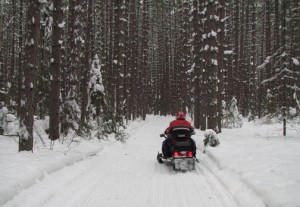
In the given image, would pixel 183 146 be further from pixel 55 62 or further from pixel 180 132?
pixel 55 62

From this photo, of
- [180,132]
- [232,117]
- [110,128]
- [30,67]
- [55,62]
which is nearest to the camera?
[30,67]

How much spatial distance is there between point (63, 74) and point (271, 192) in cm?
1372

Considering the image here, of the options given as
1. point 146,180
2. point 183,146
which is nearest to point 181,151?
point 183,146

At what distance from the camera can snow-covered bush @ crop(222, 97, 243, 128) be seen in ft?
83.3

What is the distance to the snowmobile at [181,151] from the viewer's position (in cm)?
958

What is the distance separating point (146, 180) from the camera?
855 cm

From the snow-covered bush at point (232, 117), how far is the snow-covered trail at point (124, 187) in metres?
15.4

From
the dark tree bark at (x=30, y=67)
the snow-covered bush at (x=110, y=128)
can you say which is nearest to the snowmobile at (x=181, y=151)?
the dark tree bark at (x=30, y=67)

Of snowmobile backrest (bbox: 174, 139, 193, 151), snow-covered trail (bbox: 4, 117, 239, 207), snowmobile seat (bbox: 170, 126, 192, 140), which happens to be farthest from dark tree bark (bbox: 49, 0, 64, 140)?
snowmobile backrest (bbox: 174, 139, 193, 151)

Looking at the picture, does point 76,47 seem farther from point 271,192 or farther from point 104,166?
point 271,192

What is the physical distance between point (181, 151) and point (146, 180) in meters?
1.78

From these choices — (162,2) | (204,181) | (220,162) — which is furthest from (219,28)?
(162,2)

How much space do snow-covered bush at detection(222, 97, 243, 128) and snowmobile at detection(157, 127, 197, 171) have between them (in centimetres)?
1571

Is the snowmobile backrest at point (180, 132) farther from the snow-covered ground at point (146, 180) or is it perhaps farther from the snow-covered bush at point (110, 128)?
the snow-covered bush at point (110, 128)
